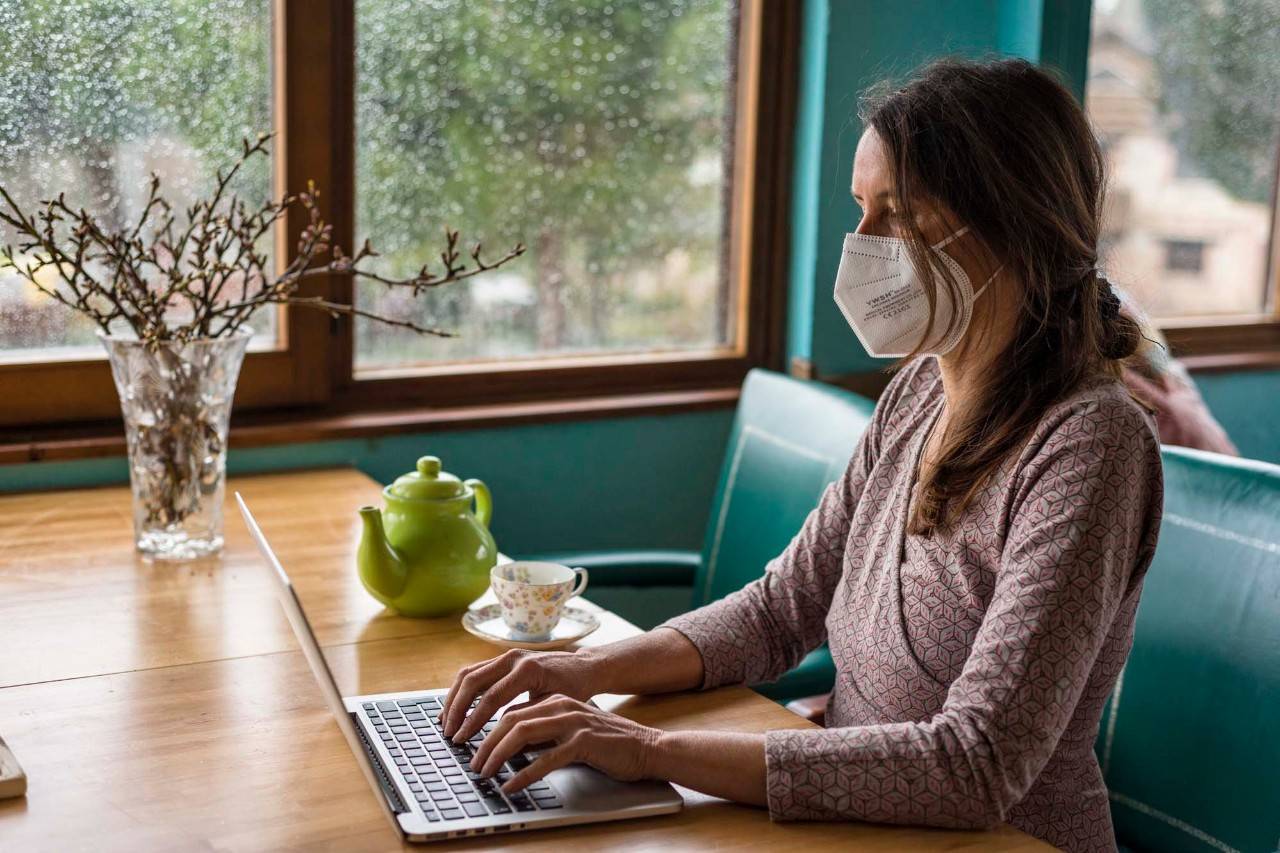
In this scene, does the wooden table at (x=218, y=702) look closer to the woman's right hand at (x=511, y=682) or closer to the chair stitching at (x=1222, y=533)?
the woman's right hand at (x=511, y=682)

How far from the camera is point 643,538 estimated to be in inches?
102

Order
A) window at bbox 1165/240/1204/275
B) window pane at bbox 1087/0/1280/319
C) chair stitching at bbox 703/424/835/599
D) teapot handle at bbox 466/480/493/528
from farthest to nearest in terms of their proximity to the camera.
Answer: window at bbox 1165/240/1204/275, window pane at bbox 1087/0/1280/319, chair stitching at bbox 703/424/835/599, teapot handle at bbox 466/480/493/528

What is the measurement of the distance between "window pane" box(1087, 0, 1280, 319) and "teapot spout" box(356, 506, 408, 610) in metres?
2.03

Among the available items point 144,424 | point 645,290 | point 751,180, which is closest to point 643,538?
point 645,290

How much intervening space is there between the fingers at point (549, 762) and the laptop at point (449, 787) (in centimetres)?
1

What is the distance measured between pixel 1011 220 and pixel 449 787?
72 centimetres

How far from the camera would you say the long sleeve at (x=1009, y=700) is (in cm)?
113

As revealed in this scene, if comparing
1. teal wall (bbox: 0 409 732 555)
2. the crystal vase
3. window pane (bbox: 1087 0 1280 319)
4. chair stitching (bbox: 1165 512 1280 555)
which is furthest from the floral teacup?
window pane (bbox: 1087 0 1280 319)

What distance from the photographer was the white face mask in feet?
4.43

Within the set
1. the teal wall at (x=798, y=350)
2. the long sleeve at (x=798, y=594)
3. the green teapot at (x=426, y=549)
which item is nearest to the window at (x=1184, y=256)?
the teal wall at (x=798, y=350)

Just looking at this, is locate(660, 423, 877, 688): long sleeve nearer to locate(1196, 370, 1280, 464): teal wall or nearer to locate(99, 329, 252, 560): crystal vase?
locate(99, 329, 252, 560): crystal vase

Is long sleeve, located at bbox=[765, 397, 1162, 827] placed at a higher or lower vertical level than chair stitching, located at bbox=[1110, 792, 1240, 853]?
higher

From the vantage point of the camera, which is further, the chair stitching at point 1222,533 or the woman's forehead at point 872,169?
the chair stitching at point 1222,533

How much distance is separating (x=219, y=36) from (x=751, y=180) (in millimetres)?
977
